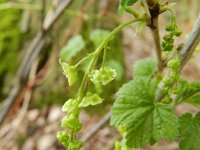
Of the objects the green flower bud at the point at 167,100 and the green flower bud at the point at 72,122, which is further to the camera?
the green flower bud at the point at 167,100

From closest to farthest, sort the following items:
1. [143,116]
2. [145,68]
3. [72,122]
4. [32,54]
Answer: [72,122] → [143,116] → [145,68] → [32,54]

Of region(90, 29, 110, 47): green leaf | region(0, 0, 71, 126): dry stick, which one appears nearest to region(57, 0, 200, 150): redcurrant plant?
region(0, 0, 71, 126): dry stick

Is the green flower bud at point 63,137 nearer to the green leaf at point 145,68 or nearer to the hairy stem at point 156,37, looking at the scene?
the hairy stem at point 156,37

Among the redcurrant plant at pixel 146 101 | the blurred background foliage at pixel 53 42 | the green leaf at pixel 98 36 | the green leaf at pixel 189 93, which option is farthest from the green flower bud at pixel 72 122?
the blurred background foliage at pixel 53 42

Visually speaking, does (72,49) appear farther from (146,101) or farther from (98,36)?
(146,101)

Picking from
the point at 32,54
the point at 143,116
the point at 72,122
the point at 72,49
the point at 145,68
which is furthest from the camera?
the point at 32,54

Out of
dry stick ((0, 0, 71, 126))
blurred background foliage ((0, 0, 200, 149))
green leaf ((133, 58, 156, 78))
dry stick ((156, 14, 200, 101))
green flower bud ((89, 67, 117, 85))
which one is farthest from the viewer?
blurred background foliage ((0, 0, 200, 149))

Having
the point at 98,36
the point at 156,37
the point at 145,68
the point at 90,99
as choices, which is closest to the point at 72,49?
the point at 98,36

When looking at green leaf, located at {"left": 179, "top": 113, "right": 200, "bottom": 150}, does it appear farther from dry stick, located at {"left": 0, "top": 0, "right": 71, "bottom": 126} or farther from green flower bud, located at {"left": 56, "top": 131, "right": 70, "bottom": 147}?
dry stick, located at {"left": 0, "top": 0, "right": 71, "bottom": 126}
